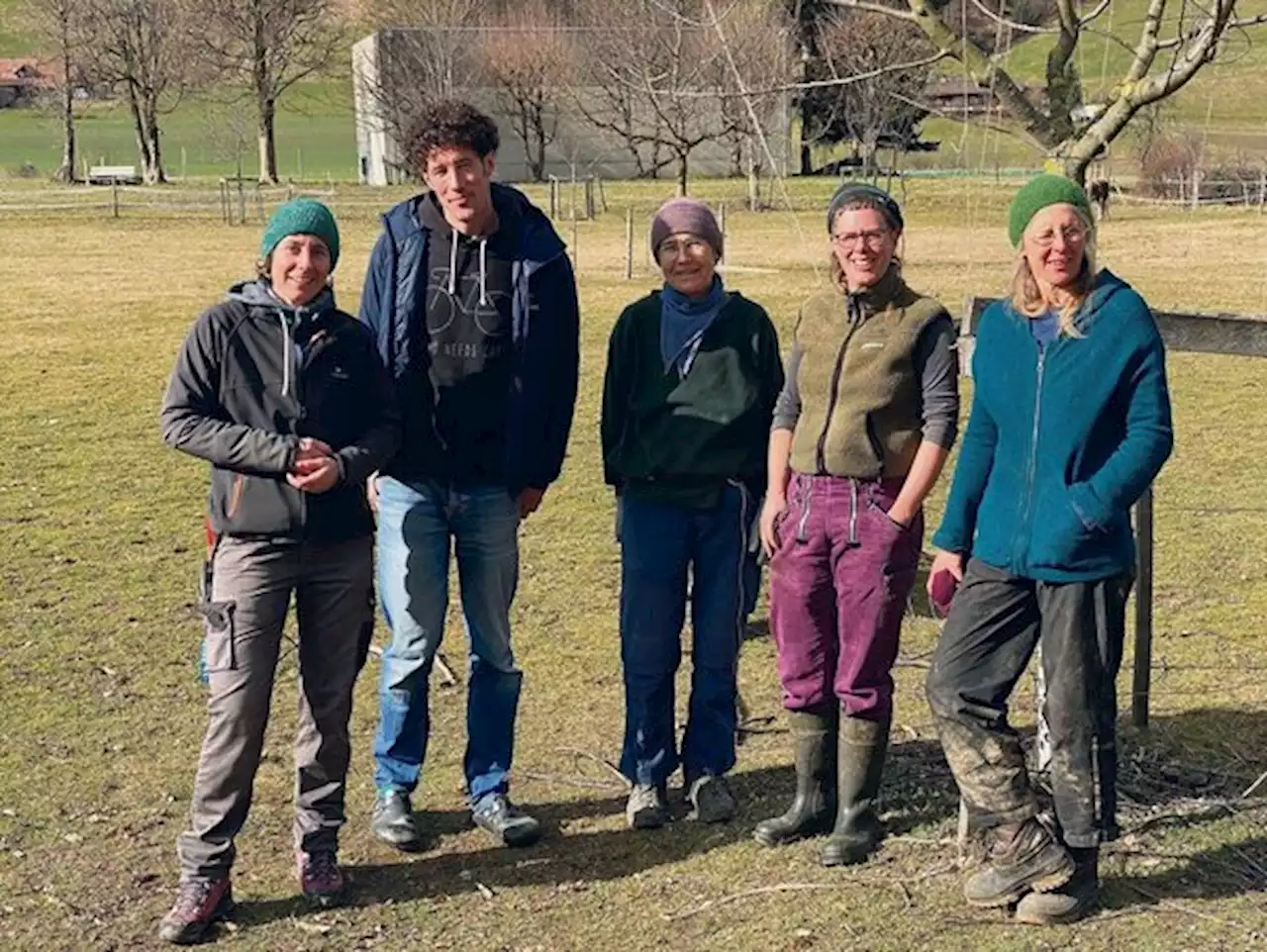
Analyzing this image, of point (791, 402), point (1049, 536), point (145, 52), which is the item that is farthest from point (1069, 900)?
point (145, 52)

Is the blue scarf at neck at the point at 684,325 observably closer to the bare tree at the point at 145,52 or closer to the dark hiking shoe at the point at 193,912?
the dark hiking shoe at the point at 193,912

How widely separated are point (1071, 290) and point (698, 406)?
1.12 m

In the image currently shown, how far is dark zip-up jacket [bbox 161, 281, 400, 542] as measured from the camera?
3854 mm

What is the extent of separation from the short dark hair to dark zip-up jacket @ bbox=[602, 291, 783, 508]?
624 mm

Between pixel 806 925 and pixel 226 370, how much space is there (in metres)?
1.97

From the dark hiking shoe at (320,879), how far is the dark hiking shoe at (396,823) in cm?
32

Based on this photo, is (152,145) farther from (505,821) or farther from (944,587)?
(944,587)

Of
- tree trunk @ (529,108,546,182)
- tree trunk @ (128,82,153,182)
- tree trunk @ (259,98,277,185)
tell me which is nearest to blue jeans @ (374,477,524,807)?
tree trunk @ (259,98,277,185)

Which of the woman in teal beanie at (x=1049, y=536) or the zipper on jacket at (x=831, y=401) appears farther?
the zipper on jacket at (x=831, y=401)

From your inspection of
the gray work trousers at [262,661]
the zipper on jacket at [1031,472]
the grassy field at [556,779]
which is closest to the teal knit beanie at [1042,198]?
the zipper on jacket at [1031,472]

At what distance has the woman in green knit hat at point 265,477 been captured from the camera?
3.88 m

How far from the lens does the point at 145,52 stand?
55156 mm

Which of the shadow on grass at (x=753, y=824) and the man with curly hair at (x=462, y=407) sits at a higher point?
the man with curly hair at (x=462, y=407)

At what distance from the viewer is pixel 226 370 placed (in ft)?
12.8
